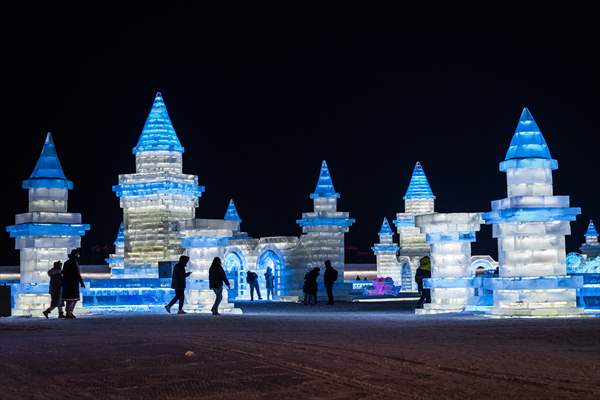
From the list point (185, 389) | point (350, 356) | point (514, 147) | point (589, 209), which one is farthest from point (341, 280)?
point (589, 209)

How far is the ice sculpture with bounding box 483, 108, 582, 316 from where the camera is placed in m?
20.9

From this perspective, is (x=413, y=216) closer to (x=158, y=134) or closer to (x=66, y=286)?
(x=158, y=134)

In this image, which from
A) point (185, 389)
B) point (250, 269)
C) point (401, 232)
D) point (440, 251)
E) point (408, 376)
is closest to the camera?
point (185, 389)

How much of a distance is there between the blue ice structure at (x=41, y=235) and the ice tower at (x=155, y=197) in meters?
13.9

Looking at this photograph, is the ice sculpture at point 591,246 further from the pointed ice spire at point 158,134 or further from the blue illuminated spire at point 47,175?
the blue illuminated spire at point 47,175

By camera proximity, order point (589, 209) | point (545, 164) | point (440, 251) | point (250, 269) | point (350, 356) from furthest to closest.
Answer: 1. point (589, 209)
2. point (250, 269)
3. point (440, 251)
4. point (545, 164)
5. point (350, 356)

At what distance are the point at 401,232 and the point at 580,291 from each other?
1521 inches

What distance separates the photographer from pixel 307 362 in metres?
11.1

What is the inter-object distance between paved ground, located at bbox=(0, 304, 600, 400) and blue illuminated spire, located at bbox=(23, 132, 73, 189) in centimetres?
963

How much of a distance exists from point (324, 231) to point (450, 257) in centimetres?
1663

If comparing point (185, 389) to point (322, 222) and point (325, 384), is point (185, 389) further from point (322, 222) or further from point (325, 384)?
Result: point (322, 222)

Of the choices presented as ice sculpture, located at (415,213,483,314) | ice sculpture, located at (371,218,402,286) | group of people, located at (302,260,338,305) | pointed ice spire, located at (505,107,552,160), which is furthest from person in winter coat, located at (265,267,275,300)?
ice sculpture, located at (371,218,402,286)

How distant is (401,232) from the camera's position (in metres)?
61.3

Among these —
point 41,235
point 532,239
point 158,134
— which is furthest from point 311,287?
point 532,239
